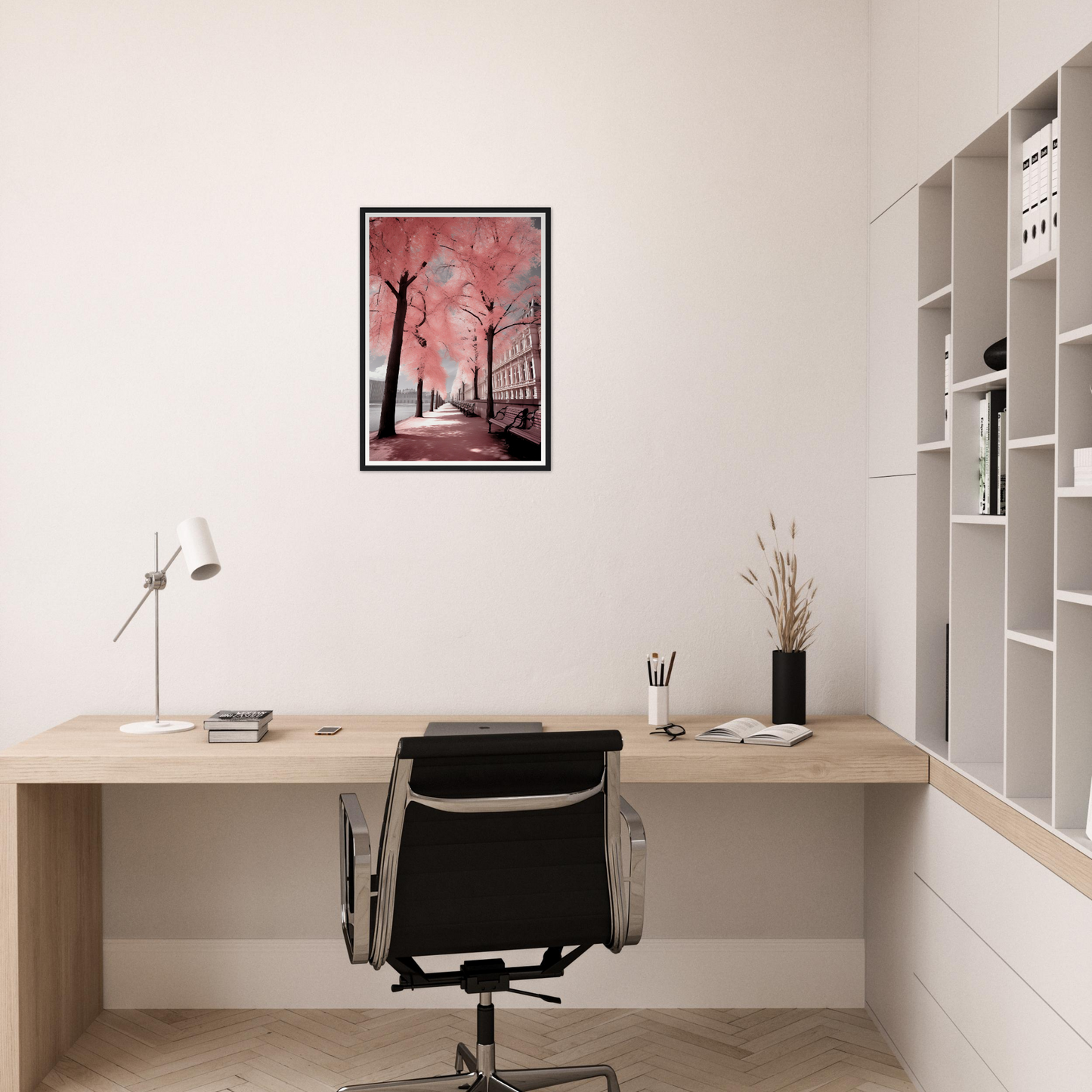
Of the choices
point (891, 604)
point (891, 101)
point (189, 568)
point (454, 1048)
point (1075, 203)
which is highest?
point (891, 101)

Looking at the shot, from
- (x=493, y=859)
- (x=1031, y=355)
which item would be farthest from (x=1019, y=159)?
(x=493, y=859)

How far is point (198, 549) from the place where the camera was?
263 cm

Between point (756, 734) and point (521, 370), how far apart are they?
4.05 ft

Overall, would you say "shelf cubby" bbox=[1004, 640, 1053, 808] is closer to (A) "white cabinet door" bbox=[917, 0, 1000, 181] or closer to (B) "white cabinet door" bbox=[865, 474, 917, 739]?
(B) "white cabinet door" bbox=[865, 474, 917, 739]

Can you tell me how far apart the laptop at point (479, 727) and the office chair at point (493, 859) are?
1.92 feet

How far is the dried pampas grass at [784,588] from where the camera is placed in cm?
287

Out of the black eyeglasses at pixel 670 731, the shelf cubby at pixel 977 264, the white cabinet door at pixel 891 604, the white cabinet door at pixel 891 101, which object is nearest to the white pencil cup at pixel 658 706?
the black eyeglasses at pixel 670 731

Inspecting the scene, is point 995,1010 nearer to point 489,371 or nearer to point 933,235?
point 933,235

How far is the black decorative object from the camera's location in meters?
2.15

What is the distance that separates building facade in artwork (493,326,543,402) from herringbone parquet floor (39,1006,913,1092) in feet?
5.85

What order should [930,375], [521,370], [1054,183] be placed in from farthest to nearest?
[521,370]
[930,375]
[1054,183]

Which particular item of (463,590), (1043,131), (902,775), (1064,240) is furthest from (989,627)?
(463,590)

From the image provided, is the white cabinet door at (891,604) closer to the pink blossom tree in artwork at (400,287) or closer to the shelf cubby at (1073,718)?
the shelf cubby at (1073,718)

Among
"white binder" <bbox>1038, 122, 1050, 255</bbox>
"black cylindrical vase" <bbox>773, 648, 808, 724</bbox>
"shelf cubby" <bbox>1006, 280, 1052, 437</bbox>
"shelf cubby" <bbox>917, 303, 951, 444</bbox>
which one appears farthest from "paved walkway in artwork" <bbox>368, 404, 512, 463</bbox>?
"white binder" <bbox>1038, 122, 1050, 255</bbox>
